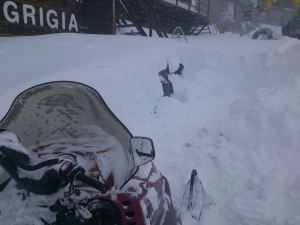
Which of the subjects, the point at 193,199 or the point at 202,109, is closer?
the point at 193,199

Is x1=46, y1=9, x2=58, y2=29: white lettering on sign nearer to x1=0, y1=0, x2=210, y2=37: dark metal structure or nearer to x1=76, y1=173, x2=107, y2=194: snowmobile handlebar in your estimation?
x1=0, y1=0, x2=210, y2=37: dark metal structure

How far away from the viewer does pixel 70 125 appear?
9.05 ft

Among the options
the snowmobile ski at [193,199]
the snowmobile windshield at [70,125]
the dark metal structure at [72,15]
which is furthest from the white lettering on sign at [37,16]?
the snowmobile windshield at [70,125]

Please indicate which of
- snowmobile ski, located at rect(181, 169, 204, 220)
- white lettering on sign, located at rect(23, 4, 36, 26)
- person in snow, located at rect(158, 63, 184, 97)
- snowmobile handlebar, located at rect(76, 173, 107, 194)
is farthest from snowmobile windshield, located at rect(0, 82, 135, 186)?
white lettering on sign, located at rect(23, 4, 36, 26)

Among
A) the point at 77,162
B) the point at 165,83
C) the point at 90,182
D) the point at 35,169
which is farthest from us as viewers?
the point at 165,83

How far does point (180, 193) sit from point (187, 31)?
764 inches

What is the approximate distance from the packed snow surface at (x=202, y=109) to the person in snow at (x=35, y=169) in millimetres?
2137

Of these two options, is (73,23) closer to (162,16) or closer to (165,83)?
(165,83)

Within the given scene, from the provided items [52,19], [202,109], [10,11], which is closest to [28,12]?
[10,11]

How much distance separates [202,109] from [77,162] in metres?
5.20

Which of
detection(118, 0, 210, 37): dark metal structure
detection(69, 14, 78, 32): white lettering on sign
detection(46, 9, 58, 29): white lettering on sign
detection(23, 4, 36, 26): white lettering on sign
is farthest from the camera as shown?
detection(118, 0, 210, 37): dark metal structure

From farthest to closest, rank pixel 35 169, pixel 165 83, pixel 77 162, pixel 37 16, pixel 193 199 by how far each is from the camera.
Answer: pixel 37 16 → pixel 165 83 → pixel 193 199 → pixel 77 162 → pixel 35 169

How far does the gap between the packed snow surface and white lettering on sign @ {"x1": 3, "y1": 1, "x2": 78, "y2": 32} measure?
0.84 m

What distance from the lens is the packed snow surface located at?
15.0 ft
